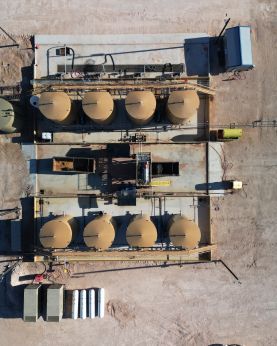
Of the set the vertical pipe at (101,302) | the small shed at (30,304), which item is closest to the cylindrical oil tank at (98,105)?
the vertical pipe at (101,302)

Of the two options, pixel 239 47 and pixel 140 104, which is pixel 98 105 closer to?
pixel 140 104

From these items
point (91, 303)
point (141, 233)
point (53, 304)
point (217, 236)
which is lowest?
point (91, 303)

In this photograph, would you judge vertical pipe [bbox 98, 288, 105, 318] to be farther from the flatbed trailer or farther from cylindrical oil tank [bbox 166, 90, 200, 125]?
cylindrical oil tank [bbox 166, 90, 200, 125]

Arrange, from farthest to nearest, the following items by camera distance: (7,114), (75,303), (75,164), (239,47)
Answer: (75,303) → (75,164) → (239,47) → (7,114)

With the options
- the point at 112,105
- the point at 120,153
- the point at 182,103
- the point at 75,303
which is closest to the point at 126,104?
the point at 112,105

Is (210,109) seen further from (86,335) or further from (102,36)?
A: (86,335)

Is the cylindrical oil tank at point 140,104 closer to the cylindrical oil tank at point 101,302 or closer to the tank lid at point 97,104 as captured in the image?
the tank lid at point 97,104

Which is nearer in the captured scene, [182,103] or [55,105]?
[182,103]
